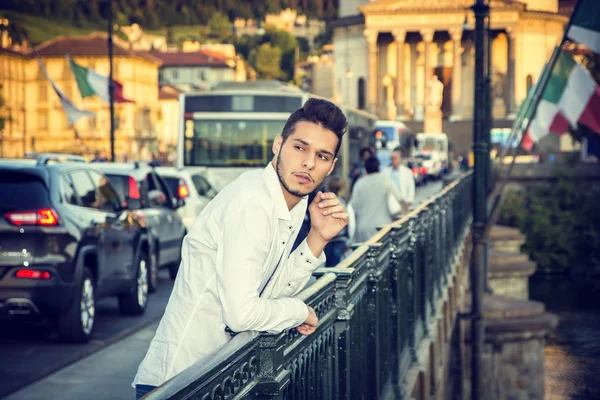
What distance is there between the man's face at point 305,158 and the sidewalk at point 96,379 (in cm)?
511

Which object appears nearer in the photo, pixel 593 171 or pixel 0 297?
pixel 0 297

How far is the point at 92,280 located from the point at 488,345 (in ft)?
57.6

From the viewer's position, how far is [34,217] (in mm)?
10328

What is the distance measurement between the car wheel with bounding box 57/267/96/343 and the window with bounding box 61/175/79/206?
66cm

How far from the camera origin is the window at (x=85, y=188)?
11.4 metres

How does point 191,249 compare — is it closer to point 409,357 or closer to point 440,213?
point 409,357

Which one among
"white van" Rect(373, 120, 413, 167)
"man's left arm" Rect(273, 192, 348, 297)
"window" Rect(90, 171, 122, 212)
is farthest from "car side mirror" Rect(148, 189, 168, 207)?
"white van" Rect(373, 120, 413, 167)

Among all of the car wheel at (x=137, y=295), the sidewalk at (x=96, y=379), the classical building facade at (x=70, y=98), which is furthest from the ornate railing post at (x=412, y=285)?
the classical building facade at (x=70, y=98)

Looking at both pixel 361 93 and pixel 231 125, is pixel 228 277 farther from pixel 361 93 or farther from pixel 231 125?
pixel 361 93

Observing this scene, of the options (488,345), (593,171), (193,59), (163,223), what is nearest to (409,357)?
(163,223)

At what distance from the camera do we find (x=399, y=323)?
27.5ft

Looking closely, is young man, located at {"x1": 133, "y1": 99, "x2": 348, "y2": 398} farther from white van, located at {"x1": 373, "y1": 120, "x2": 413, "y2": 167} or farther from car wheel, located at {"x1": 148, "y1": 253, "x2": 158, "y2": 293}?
white van, located at {"x1": 373, "y1": 120, "x2": 413, "y2": 167}

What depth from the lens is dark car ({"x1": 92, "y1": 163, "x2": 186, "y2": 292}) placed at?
15.5m

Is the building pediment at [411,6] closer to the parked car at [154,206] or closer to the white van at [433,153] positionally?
the white van at [433,153]
